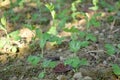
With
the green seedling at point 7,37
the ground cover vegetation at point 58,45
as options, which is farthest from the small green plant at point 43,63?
the green seedling at point 7,37

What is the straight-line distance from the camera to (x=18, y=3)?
2.91 m

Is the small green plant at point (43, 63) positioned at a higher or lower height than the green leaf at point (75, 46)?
lower

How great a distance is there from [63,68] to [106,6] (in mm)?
1276

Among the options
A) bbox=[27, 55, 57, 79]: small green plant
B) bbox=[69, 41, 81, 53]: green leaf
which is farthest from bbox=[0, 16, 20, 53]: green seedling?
bbox=[69, 41, 81, 53]: green leaf

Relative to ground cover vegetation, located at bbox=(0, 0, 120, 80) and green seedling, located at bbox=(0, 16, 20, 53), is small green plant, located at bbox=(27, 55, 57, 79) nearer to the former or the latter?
ground cover vegetation, located at bbox=(0, 0, 120, 80)

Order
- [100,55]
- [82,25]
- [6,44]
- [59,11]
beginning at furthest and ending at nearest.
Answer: [59,11] → [82,25] → [6,44] → [100,55]

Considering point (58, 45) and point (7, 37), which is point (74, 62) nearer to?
point (58, 45)

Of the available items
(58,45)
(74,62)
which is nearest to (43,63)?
(74,62)

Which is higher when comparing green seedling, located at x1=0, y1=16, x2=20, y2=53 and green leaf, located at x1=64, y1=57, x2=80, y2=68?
green seedling, located at x1=0, y1=16, x2=20, y2=53

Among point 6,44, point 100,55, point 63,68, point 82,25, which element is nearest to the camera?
point 63,68

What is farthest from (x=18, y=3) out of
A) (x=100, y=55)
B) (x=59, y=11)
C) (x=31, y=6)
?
(x=100, y=55)

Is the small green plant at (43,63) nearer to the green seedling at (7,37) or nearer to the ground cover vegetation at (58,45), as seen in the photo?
the ground cover vegetation at (58,45)

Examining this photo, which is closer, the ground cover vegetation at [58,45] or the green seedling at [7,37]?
the ground cover vegetation at [58,45]

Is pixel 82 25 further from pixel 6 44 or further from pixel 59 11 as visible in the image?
pixel 6 44
